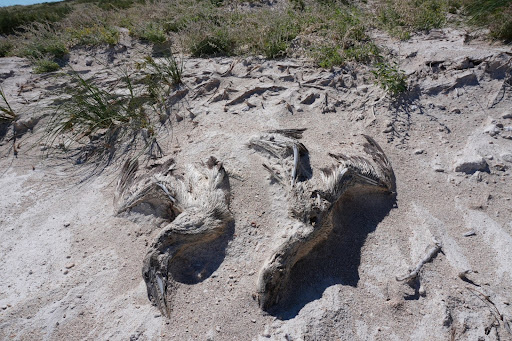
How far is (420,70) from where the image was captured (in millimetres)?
3584

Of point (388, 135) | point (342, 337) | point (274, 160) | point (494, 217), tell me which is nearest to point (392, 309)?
point (342, 337)

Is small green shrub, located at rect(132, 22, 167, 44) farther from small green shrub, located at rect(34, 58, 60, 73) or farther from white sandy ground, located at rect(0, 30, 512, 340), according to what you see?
white sandy ground, located at rect(0, 30, 512, 340)

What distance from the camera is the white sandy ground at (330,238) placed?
187cm

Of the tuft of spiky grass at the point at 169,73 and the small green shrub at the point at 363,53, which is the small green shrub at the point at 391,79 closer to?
the small green shrub at the point at 363,53

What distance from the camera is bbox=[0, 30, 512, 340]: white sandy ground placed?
73.6 inches

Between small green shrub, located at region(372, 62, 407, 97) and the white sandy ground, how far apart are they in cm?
11

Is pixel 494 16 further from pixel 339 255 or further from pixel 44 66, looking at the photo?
pixel 44 66

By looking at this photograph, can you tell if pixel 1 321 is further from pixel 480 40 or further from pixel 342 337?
pixel 480 40

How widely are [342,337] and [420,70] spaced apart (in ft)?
9.86

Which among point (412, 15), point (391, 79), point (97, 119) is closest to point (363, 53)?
point (391, 79)

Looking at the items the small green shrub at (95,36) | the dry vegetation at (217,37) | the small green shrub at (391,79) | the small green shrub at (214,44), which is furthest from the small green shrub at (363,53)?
the small green shrub at (95,36)

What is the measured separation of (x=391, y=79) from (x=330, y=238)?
2096 mm

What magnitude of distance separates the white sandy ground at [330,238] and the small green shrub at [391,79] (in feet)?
0.35

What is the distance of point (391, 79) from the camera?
137 inches
